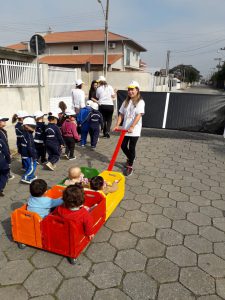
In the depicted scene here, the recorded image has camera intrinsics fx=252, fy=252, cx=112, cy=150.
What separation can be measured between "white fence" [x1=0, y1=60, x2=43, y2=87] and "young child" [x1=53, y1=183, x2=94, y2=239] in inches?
321

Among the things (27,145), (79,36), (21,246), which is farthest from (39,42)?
(79,36)

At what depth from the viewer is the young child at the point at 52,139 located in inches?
200

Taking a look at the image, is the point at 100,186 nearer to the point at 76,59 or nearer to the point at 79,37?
the point at 76,59

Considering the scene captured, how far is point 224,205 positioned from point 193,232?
39.8 inches

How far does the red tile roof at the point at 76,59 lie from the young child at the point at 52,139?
2776cm

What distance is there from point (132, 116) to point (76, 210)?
2.64 metres

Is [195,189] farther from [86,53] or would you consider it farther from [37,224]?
[86,53]

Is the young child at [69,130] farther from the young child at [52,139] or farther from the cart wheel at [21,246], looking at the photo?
the cart wheel at [21,246]

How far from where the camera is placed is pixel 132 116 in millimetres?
4762

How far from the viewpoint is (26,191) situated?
420 cm

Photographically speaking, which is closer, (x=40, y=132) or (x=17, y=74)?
(x=40, y=132)

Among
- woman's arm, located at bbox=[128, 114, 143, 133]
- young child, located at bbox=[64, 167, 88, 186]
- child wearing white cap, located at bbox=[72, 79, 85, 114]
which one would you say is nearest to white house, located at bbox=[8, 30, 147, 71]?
child wearing white cap, located at bbox=[72, 79, 85, 114]

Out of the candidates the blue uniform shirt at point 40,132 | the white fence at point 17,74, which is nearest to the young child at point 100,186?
the blue uniform shirt at point 40,132

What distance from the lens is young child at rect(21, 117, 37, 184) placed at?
4230 mm
